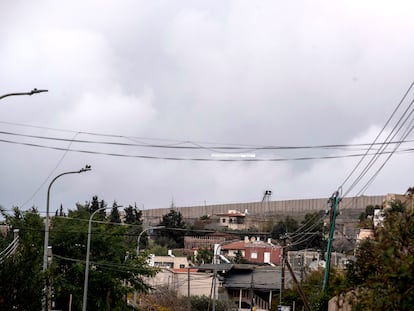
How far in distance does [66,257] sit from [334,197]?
83.3 feet

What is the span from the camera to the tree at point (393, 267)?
15391 millimetres

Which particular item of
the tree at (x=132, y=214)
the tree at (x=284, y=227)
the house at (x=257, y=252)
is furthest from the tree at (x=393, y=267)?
the tree at (x=132, y=214)

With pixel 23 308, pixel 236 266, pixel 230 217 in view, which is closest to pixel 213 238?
pixel 230 217

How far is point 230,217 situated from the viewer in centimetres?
15962

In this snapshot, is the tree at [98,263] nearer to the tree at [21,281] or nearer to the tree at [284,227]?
the tree at [21,281]

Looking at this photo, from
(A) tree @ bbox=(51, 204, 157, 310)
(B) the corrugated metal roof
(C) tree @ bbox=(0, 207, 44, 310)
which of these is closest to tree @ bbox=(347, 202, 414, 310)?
(C) tree @ bbox=(0, 207, 44, 310)

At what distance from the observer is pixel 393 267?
15602 millimetres

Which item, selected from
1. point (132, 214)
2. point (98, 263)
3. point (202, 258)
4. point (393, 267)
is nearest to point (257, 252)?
point (202, 258)

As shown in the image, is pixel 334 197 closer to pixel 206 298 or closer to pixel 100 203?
pixel 206 298

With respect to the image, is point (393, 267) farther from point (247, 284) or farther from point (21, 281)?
point (247, 284)

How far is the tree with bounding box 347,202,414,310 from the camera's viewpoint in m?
15.4

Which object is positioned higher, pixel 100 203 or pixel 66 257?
pixel 100 203

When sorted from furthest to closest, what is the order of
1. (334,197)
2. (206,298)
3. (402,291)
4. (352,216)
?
(352,216), (206,298), (334,197), (402,291)

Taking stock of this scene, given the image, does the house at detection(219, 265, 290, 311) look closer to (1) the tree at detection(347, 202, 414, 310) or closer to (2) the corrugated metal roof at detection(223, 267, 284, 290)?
(2) the corrugated metal roof at detection(223, 267, 284, 290)
